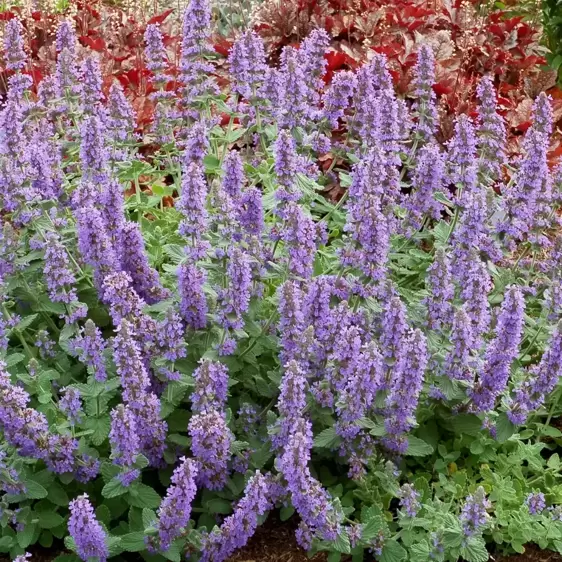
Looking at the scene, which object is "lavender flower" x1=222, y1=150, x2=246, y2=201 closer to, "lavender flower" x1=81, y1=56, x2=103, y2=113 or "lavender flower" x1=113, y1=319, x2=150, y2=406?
"lavender flower" x1=113, y1=319, x2=150, y2=406

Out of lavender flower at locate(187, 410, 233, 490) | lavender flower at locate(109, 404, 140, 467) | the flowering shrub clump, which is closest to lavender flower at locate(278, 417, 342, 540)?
the flowering shrub clump

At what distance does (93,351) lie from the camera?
4059 mm

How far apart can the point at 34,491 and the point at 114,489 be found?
35cm

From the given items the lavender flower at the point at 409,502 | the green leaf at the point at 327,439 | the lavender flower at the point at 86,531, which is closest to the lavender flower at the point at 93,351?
the lavender flower at the point at 86,531

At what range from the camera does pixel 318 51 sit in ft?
18.9

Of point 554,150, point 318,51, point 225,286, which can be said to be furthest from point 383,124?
point 554,150

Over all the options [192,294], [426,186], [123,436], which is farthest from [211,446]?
[426,186]

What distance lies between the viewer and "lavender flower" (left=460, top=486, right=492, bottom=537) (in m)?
3.71

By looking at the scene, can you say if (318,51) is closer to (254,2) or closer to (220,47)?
(220,47)

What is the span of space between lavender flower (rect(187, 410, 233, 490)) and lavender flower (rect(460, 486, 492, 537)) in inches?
39.4

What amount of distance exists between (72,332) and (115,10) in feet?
22.9

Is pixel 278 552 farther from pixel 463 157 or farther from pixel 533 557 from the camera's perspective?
pixel 463 157

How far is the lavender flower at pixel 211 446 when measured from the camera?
372 cm

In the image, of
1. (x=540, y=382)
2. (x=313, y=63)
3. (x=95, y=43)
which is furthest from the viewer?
(x=95, y=43)
